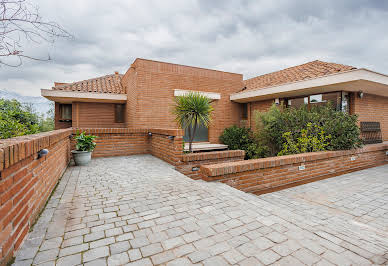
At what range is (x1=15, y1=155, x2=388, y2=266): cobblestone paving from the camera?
1.64 metres

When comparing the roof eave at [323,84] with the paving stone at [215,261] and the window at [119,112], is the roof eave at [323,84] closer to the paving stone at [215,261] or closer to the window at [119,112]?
the paving stone at [215,261]

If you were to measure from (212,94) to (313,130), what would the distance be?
5.58 metres

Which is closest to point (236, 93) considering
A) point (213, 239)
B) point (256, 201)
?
point (256, 201)

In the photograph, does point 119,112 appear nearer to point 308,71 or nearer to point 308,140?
point 308,140

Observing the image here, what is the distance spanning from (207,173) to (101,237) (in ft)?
7.79

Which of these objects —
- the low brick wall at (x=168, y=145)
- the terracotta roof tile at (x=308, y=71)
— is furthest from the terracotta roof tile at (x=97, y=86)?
the terracotta roof tile at (x=308, y=71)

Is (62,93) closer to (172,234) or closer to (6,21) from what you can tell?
(6,21)

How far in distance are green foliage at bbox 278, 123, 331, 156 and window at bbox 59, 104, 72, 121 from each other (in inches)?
444

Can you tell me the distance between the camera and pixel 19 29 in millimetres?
2086

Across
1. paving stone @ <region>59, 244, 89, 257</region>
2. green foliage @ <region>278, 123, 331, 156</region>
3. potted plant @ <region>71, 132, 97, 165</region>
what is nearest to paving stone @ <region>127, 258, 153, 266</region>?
paving stone @ <region>59, 244, 89, 257</region>

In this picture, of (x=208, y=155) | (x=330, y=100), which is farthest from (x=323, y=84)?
(x=208, y=155)

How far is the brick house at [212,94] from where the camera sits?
24.4 feet

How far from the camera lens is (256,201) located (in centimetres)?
293

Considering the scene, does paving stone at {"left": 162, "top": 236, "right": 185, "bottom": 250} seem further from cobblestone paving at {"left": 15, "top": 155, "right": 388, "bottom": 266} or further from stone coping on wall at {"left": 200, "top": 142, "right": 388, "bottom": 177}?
stone coping on wall at {"left": 200, "top": 142, "right": 388, "bottom": 177}
